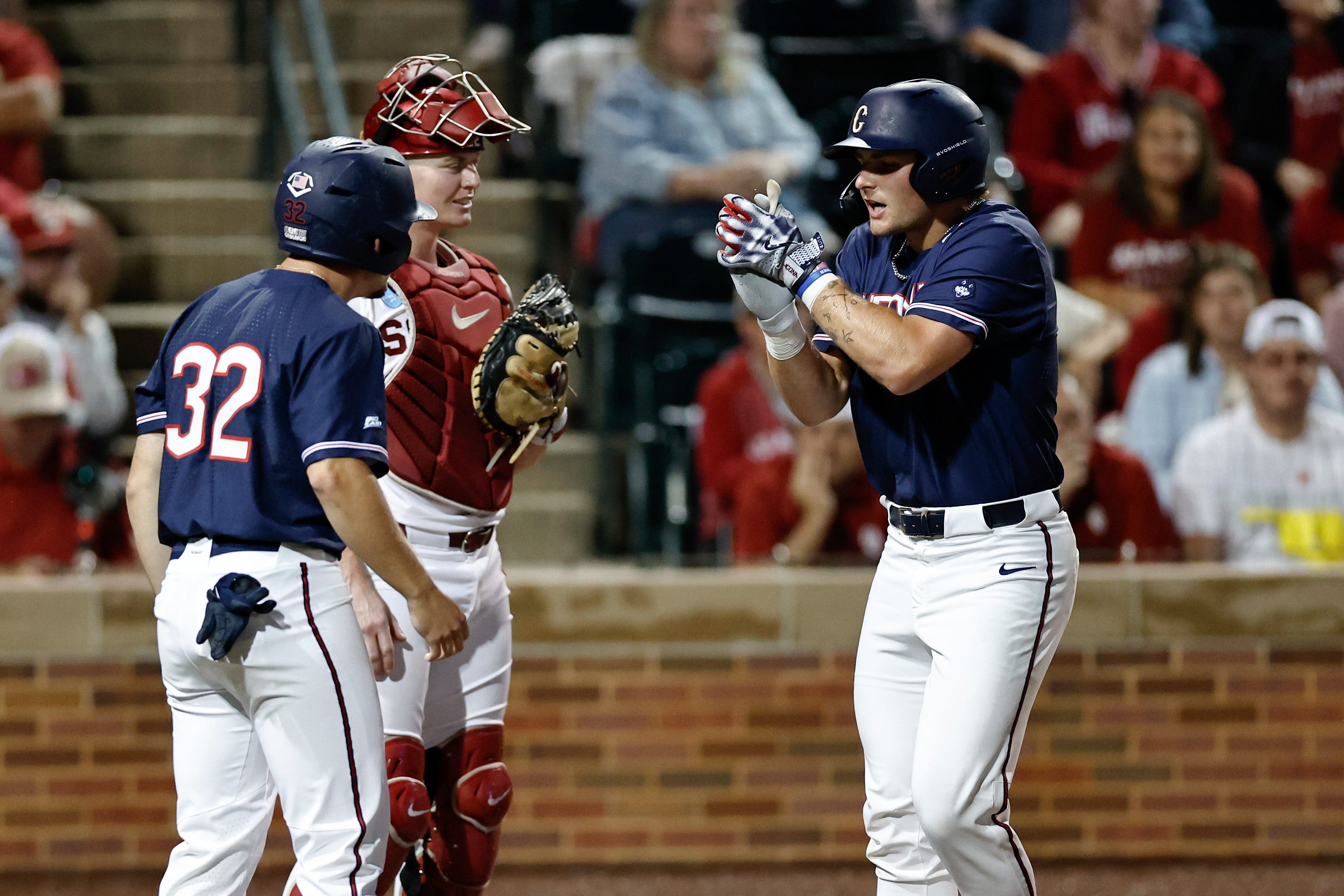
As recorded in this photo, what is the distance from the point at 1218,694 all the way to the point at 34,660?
3.49m

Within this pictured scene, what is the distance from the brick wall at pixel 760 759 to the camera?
4480 mm

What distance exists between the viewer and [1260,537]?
476cm

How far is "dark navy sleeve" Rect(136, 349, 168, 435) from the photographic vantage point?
2.74 metres

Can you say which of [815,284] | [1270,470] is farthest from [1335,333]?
[815,284]

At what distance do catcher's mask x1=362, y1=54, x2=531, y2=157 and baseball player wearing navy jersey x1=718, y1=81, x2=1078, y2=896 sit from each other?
1.86 feet

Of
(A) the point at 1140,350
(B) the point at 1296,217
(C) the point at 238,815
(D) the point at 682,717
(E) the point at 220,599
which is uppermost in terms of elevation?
(B) the point at 1296,217

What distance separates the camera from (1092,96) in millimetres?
6184

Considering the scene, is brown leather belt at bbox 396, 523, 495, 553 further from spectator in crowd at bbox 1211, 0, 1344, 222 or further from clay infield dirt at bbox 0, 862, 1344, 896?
spectator in crowd at bbox 1211, 0, 1344, 222

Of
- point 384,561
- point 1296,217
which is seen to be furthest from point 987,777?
point 1296,217

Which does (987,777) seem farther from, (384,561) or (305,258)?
(305,258)

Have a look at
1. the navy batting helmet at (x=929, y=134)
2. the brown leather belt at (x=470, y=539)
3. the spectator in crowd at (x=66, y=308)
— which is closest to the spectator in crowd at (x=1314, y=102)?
the navy batting helmet at (x=929, y=134)

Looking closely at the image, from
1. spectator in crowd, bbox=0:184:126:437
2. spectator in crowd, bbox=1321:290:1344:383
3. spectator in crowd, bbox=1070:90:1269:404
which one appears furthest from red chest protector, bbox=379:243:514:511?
spectator in crowd, bbox=1321:290:1344:383

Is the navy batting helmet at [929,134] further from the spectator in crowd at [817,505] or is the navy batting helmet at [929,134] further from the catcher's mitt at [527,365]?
the spectator in crowd at [817,505]

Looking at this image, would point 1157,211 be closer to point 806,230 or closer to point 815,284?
point 806,230
